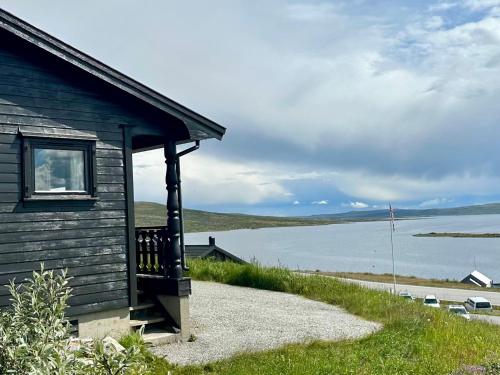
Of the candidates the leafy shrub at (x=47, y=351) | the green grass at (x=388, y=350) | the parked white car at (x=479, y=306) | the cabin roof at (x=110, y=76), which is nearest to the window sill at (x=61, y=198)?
the cabin roof at (x=110, y=76)

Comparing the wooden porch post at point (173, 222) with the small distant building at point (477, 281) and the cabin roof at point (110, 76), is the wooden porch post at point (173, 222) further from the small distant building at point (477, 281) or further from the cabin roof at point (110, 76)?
the small distant building at point (477, 281)

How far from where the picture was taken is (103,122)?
9.27m

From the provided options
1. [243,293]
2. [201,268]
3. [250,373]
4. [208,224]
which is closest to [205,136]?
[250,373]

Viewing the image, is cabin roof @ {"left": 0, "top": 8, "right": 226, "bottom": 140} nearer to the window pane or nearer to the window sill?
the window pane

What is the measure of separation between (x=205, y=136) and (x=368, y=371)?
515 centimetres

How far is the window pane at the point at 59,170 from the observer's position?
849 centimetres

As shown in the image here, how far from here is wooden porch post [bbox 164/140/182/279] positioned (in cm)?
984

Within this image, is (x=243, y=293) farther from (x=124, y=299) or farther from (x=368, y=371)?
(x=368, y=371)

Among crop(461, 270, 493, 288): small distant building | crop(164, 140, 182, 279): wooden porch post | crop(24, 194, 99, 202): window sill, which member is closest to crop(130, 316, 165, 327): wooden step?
crop(164, 140, 182, 279): wooden porch post

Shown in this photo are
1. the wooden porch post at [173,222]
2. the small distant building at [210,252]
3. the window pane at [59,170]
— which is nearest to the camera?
the window pane at [59,170]

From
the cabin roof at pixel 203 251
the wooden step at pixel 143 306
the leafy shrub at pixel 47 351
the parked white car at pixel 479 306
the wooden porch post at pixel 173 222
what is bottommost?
the parked white car at pixel 479 306

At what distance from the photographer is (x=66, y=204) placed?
8688 millimetres

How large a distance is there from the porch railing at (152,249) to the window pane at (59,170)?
203 cm

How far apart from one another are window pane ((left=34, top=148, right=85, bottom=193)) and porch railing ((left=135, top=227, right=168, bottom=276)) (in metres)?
2.03
